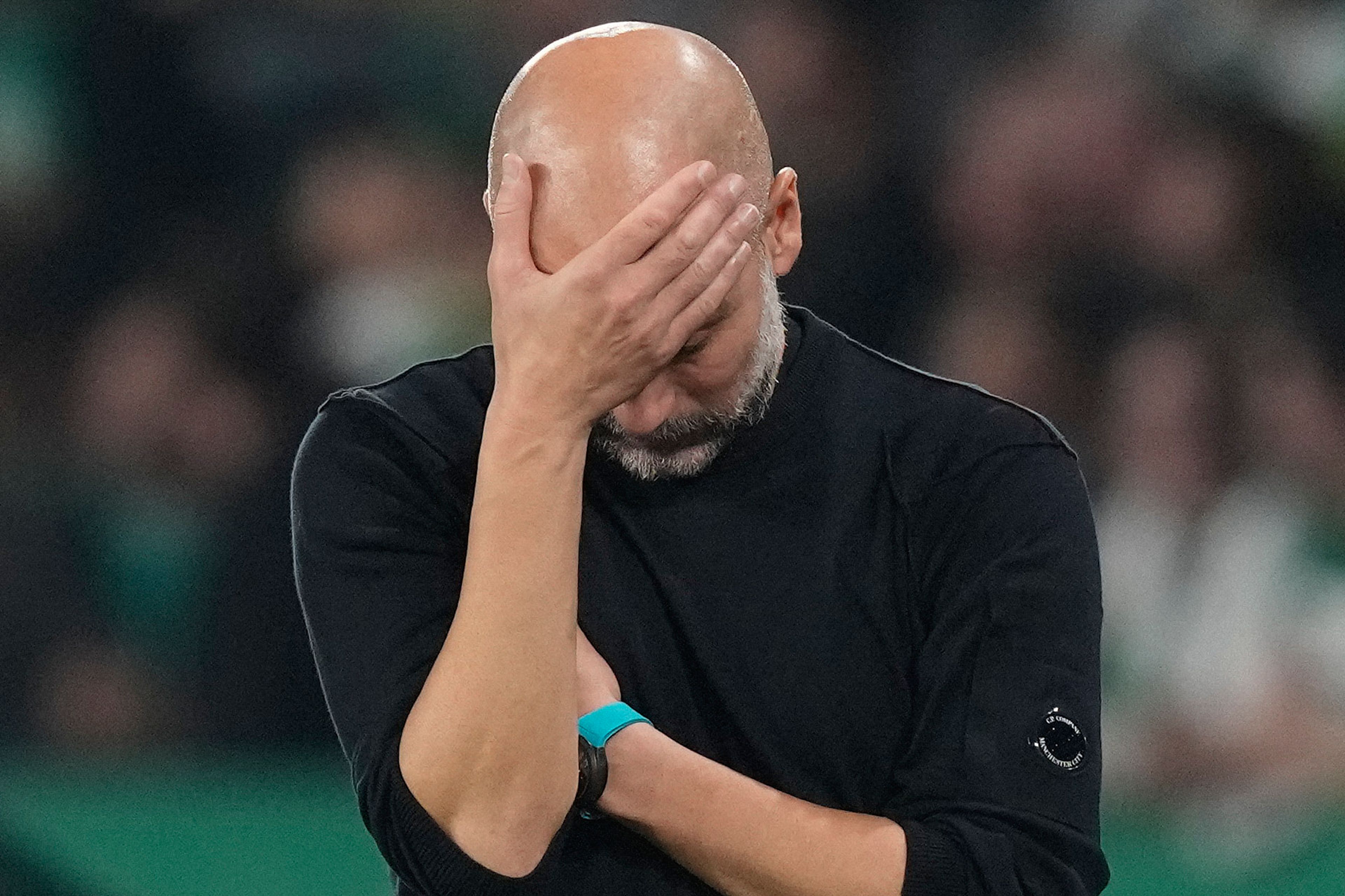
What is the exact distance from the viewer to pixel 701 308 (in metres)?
1.29

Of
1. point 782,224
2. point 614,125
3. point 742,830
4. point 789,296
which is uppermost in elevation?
point 614,125

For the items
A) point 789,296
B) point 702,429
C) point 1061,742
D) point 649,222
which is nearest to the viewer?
point 649,222

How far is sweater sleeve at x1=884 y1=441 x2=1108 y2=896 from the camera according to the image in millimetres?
1312

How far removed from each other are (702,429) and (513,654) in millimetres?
312

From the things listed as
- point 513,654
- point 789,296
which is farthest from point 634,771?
point 789,296

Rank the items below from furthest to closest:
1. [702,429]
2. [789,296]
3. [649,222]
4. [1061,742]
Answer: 1. [789,296]
2. [702,429]
3. [1061,742]
4. [649,222]

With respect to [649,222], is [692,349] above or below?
below

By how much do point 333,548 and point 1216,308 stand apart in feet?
7.85

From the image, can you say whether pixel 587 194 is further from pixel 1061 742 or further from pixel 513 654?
pixel 1061 742

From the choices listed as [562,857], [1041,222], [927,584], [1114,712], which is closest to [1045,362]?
[1041,222]

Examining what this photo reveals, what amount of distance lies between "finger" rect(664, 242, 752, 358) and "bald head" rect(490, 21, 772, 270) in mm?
93

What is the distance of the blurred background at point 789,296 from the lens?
3025 millimetres

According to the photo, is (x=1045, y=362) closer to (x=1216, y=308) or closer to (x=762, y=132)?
(x=1216, y=308)

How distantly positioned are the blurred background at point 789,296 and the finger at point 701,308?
1735 millimetres
